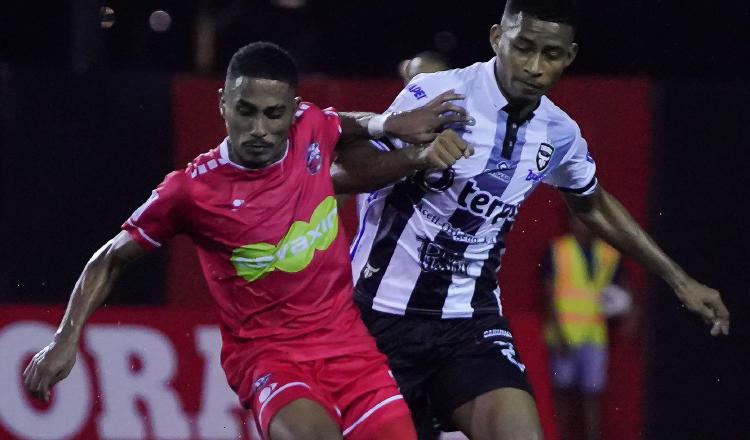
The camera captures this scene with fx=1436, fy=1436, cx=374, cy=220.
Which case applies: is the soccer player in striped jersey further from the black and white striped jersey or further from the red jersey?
the red jersey

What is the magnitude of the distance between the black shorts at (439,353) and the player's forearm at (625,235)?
0.60 m

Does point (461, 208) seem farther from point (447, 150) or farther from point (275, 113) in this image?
point (275, 113)

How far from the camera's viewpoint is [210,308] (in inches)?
274

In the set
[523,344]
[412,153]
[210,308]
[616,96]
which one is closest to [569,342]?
[523,344]

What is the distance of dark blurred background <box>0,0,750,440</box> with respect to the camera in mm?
6809

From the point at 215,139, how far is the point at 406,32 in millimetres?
1748

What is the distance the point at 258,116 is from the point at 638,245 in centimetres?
160

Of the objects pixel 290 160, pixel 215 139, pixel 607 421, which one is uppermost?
pixel 290 160

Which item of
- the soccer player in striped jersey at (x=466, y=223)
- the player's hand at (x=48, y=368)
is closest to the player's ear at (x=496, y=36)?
the soccer player in striped jersey at (x=466, y=223)

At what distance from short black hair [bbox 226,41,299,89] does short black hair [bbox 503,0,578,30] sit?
78cm

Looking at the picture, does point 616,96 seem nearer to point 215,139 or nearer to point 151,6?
point 215,139

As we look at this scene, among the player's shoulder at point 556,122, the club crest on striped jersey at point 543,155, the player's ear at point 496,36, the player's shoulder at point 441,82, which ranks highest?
the player's ear at point 496,36

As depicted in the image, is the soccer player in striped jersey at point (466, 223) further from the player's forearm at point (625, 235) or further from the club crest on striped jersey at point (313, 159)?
the player's forearm at point (625, 235)

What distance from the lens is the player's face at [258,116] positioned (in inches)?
174
